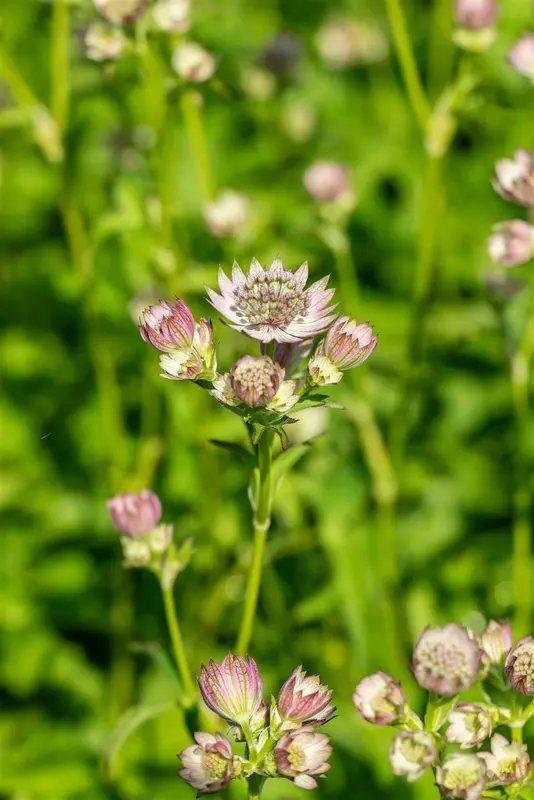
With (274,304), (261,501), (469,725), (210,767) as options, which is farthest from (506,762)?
(274,304)

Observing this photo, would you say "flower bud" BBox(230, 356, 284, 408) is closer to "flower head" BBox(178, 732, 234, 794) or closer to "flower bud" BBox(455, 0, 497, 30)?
"flower head" BBox(178, 732, 234, 794)

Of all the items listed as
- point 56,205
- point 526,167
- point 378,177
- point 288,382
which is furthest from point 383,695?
point 56,205

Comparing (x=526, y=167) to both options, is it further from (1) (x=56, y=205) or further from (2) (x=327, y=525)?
(1) (x=56, y=205)

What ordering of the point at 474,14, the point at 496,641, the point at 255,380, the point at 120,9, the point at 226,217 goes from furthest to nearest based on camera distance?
the point at 226,217
the point at 474,14
the point at 120,9
the point at 496,641
the point at 255,380

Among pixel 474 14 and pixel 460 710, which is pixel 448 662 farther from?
pixel 474 14

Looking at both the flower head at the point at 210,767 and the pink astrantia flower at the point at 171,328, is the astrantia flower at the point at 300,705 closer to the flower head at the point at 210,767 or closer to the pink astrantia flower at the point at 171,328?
the flower head at the point at 210,767

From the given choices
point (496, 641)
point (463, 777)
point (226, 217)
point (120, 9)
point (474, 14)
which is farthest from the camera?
point (226, 217)
